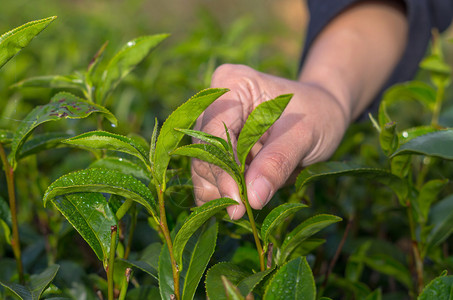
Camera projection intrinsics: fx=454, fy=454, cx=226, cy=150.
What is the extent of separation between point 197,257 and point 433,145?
0.45 metres

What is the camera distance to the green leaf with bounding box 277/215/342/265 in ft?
2.35

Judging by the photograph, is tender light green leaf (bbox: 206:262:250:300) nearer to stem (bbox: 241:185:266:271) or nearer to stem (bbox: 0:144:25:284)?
stem (bbox: 241:185:266:271)

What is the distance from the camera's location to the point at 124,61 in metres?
0.99

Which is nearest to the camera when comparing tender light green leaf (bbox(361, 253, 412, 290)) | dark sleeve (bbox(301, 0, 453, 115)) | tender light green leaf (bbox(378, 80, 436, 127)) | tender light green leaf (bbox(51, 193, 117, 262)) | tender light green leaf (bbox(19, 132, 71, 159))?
tender light green leaf (bbox(51, 193, 117, 262))

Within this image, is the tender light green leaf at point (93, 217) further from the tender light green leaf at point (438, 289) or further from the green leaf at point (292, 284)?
the tender light green leaf at point (438, 289)

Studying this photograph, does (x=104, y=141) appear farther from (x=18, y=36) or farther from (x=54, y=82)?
(x=54, y=82)

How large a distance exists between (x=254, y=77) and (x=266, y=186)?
0.94 feet

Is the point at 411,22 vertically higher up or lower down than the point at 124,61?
lower down

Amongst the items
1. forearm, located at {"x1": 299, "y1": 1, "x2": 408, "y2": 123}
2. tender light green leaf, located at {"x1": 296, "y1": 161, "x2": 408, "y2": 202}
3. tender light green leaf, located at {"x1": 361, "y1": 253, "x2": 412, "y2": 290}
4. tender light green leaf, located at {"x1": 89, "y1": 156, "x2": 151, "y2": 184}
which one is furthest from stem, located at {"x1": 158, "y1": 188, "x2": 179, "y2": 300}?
forearm, located at {"x1": 299, "y1": 1, "x2": 408, "y2": 123}

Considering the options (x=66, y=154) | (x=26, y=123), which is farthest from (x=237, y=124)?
(x=66, y=154)

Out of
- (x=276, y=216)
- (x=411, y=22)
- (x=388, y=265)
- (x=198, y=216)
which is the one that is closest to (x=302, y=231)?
(x=276, y=216)

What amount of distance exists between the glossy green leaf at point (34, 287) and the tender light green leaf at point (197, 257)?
227 millimetres

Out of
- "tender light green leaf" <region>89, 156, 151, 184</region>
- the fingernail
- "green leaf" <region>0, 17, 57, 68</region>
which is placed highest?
"green leaf" <region>0, 17, 57, 68</region>

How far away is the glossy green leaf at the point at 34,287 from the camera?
2.38ft
